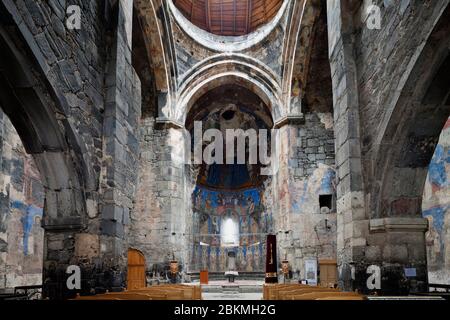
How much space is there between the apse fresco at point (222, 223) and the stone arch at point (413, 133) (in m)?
16.1

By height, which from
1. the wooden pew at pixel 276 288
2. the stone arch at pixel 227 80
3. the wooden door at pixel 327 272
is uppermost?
the stone arch at pixel 227 80

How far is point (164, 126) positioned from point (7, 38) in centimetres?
989

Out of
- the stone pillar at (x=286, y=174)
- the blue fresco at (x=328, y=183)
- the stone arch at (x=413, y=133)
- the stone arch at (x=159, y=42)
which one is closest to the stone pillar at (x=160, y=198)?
the stone arch at (x=159, y=42)

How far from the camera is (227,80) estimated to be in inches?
627

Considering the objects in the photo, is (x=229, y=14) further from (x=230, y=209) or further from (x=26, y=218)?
(x=230, y=209)

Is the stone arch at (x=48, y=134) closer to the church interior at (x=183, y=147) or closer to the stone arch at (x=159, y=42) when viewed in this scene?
the church interior at (x=183, y=147)

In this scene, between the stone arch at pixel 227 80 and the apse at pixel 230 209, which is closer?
the stone arch at pixel 227 80

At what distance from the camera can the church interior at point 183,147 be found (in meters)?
5.50

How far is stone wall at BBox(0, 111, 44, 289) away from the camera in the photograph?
847cm

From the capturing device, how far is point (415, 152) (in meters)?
6.09

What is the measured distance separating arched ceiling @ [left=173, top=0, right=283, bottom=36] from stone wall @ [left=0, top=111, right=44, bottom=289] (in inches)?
343

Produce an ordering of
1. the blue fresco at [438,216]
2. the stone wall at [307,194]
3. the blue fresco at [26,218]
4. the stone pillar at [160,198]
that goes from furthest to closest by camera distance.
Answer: the stone pillar at [160,198] < the stone wall at [307,194] < the blue fresco at [438,216] < the blue fresco at [26,218]

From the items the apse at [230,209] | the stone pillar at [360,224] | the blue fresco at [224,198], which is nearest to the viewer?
the stone pillar at [360,224]
